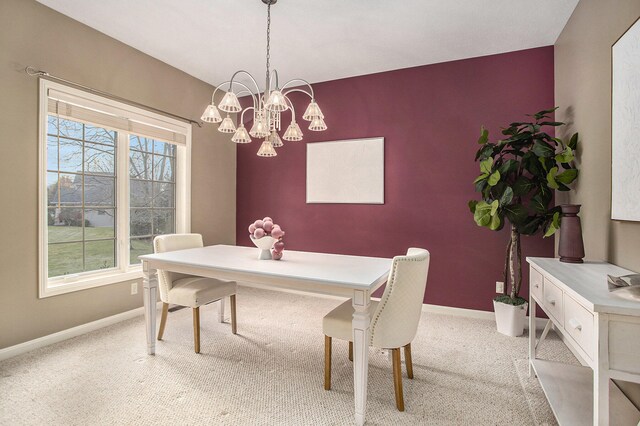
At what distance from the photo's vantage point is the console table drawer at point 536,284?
185 centimetres

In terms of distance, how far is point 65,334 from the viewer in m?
2.65

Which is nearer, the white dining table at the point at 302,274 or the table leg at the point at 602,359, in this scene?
the table leg at the point at 602,359

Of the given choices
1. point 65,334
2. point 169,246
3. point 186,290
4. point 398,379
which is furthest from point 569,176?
point 65,334

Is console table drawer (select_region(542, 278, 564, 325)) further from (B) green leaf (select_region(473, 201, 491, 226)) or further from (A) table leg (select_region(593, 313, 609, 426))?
(B) green leaf (select_region(473, 201, 491, 226))

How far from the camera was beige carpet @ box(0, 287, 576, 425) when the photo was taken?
172 centimetres

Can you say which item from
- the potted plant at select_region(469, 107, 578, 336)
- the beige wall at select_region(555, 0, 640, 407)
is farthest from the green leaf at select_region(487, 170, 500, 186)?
the beige wall at select_region(555, 0, 640, 407)

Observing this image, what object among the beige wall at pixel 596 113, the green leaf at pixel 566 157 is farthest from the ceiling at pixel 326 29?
the green leaf at pixel 566 157

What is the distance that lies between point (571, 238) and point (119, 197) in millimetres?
3769

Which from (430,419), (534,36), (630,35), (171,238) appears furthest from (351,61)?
(430,419)

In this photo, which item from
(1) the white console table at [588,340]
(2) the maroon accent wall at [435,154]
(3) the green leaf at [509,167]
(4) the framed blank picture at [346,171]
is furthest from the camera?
(4) the framed blank picture at [346,171]

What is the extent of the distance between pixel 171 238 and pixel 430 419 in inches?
95.5

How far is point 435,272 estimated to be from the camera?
346 centimetres

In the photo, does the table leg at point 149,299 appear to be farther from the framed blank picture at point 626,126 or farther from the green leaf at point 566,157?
the green leaf at point 566,157

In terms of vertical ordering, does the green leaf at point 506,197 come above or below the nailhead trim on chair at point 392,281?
above
